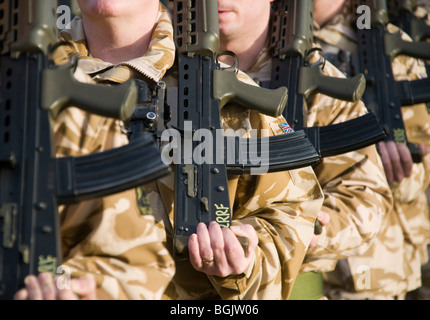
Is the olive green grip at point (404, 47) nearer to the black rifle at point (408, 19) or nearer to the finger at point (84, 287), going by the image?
the black rifle at point (408, 19)

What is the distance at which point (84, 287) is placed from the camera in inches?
72.7

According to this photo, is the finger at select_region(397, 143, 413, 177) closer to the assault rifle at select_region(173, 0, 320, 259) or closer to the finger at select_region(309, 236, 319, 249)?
the finger at select_region(309, 236, 319, 249)

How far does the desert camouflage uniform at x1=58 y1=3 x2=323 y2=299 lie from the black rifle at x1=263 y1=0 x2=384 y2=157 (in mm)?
536

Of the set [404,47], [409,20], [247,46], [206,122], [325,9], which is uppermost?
[409,20]

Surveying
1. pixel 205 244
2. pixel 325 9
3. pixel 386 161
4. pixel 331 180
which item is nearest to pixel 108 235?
pixel 205 244

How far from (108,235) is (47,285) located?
0.20 meters

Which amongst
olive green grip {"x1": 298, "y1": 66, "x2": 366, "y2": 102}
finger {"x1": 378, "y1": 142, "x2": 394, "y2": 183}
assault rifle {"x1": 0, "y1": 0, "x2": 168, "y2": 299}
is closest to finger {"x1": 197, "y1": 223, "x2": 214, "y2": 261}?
assault rifle {"x1": 0, "y1": 0, "x2": 168, "y2": 299}

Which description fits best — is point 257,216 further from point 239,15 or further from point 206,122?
point 239,15

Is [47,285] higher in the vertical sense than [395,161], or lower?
lower
